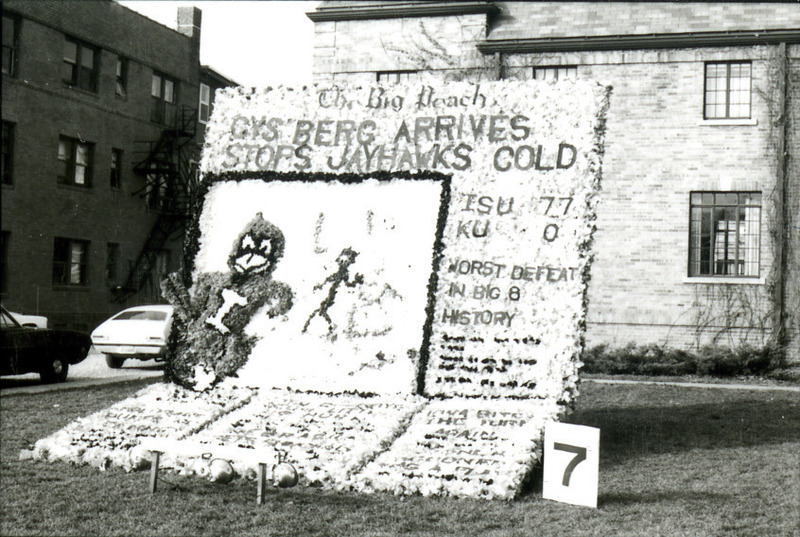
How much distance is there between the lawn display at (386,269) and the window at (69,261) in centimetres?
1796

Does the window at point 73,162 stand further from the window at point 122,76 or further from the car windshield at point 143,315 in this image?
the car windshield at point 143,315

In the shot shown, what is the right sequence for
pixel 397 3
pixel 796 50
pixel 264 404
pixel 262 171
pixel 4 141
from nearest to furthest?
pixel 264 404
pixel 262 171
pixel 796 50
pixel 397 3
pixel 4 141

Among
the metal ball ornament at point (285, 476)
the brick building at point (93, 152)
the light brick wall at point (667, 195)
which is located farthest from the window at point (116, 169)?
the metal ball ornament at point (285, 476)

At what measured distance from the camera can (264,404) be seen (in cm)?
918

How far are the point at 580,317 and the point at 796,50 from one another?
46.3 ft

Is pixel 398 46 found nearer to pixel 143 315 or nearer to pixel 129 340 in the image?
pixel 143 315

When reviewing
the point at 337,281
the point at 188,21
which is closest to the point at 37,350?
the point at 337,281

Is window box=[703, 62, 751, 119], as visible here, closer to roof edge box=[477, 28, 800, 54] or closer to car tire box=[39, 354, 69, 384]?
roof edge box=[477, 28, 800, 54]

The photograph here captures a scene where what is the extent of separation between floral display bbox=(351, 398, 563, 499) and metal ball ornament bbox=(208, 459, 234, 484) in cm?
103

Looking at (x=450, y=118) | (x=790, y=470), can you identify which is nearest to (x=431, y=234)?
(x=450, y=118)

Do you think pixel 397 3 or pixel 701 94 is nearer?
pixel 701 94

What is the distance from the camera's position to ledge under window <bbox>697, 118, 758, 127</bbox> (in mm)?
19781

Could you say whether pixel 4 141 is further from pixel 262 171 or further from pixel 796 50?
pixel 796 50

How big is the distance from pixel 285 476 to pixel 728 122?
16003 mm
